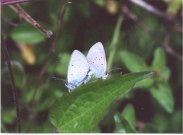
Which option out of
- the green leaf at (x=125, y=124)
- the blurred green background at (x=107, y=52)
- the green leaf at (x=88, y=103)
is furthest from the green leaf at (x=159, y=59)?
the green leaf at (x=88, y=103)

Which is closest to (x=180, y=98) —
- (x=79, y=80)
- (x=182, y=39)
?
(x=182, y=39)

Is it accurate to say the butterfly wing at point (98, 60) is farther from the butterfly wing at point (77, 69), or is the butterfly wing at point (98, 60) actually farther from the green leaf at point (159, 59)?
the green leaf at point (159, 59)

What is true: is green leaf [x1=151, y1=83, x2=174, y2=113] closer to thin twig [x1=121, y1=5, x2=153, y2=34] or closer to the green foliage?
the green foliage

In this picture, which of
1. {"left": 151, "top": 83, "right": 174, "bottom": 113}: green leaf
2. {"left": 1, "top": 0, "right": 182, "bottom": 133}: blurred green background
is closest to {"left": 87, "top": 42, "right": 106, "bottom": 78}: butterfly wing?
{"left": 1, "top": 0, "right": 182, "bottom": 133}: blurred green background

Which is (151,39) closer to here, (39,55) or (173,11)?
(173,11)

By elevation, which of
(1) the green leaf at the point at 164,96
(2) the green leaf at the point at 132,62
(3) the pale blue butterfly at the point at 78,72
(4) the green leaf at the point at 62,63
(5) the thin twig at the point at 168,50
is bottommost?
(1) the green leaf at the point at 164,96

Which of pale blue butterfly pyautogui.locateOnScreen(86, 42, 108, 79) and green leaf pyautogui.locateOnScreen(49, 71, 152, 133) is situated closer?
green leaf pyautogui.locateOnScreen(49, 71, 152, 133)

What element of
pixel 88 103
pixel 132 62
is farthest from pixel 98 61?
pixel 132 62
